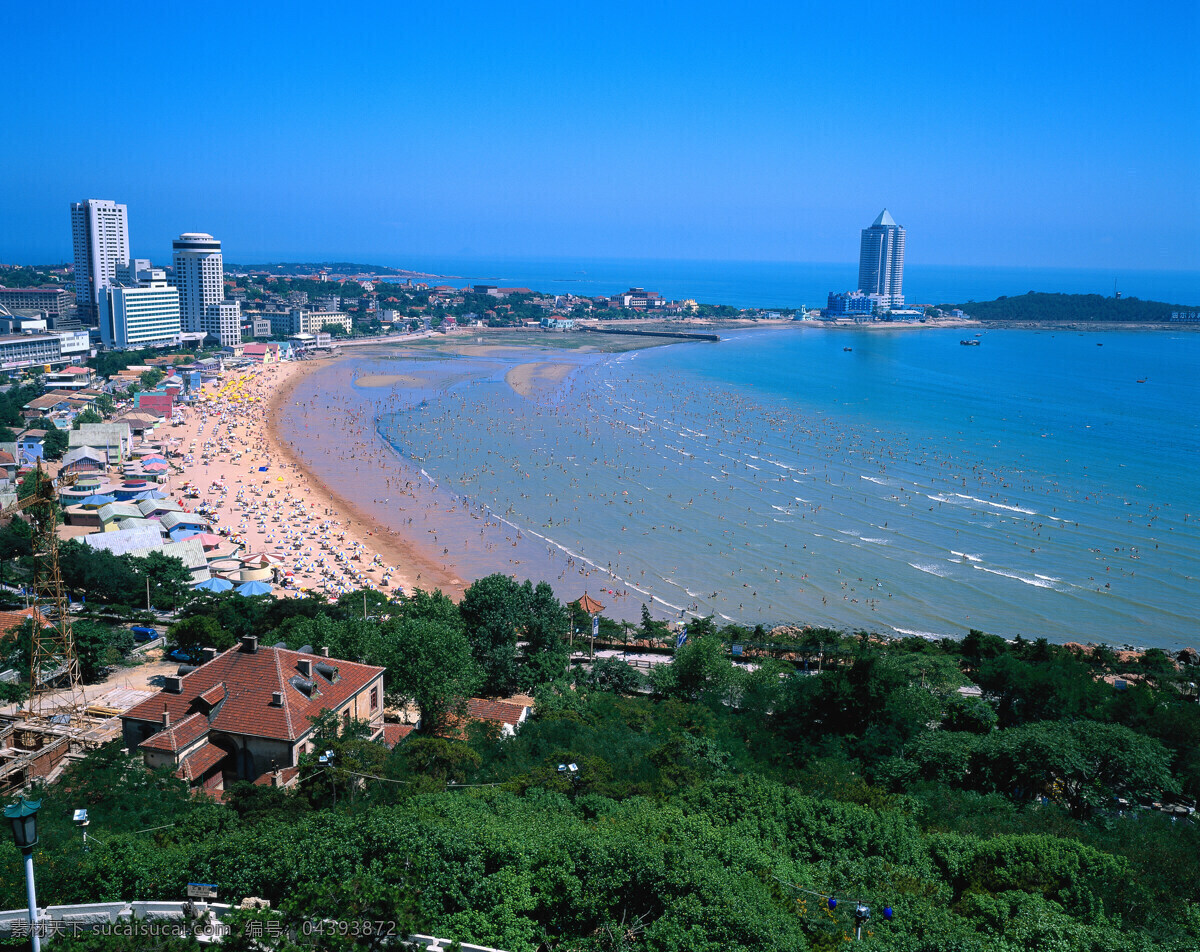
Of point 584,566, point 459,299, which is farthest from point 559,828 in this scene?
point 459,299

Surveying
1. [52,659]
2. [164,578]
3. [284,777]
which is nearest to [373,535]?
[164,578]

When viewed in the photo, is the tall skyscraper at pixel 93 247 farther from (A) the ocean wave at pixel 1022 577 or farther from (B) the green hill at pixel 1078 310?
(B) the green hill at pixel 1078 310

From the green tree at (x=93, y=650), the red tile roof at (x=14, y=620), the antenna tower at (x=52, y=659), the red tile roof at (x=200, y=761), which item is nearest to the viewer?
the red tile roof at (x=200, y=761)

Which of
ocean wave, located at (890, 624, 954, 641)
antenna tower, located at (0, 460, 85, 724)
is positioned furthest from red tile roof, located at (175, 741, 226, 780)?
ocean wave, located at (890, 624, 954, 641)

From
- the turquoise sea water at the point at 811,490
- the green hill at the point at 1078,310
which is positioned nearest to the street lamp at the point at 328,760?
the turquoise sea water at the point at 811,490

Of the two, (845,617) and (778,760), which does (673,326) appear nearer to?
(845,617)

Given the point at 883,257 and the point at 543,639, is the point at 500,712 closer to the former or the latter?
the point at 543,639
